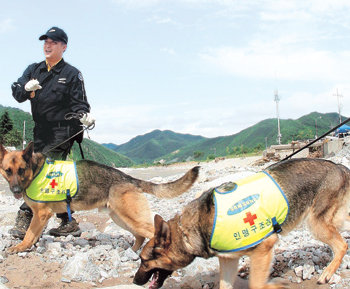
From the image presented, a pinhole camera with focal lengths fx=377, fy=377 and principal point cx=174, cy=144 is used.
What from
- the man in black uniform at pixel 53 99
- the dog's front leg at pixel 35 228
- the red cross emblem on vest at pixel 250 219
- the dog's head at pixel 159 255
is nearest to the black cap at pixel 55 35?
the man in black uniform at pixel 53 99

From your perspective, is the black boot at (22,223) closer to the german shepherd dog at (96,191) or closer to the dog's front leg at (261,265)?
the german shepherd dog at (96,191)

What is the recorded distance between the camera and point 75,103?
21.7ft

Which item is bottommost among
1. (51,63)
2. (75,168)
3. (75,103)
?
(75,168)

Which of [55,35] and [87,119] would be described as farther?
[87,119]

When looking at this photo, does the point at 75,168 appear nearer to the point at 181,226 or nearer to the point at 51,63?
the point at 51,63

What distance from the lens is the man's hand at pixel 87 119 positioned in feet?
21.2

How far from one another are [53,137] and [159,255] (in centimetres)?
340

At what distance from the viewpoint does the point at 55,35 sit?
6.37 meters

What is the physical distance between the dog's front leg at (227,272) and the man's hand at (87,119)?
3.47 m

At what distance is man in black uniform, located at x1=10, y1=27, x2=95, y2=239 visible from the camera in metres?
6.46

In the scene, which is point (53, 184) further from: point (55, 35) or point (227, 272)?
point (227, 272)

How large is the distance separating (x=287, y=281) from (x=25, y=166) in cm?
403

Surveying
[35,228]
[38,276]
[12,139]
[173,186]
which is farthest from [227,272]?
[12,139]

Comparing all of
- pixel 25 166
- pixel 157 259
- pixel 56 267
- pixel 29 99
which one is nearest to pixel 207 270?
pixel 157 259
